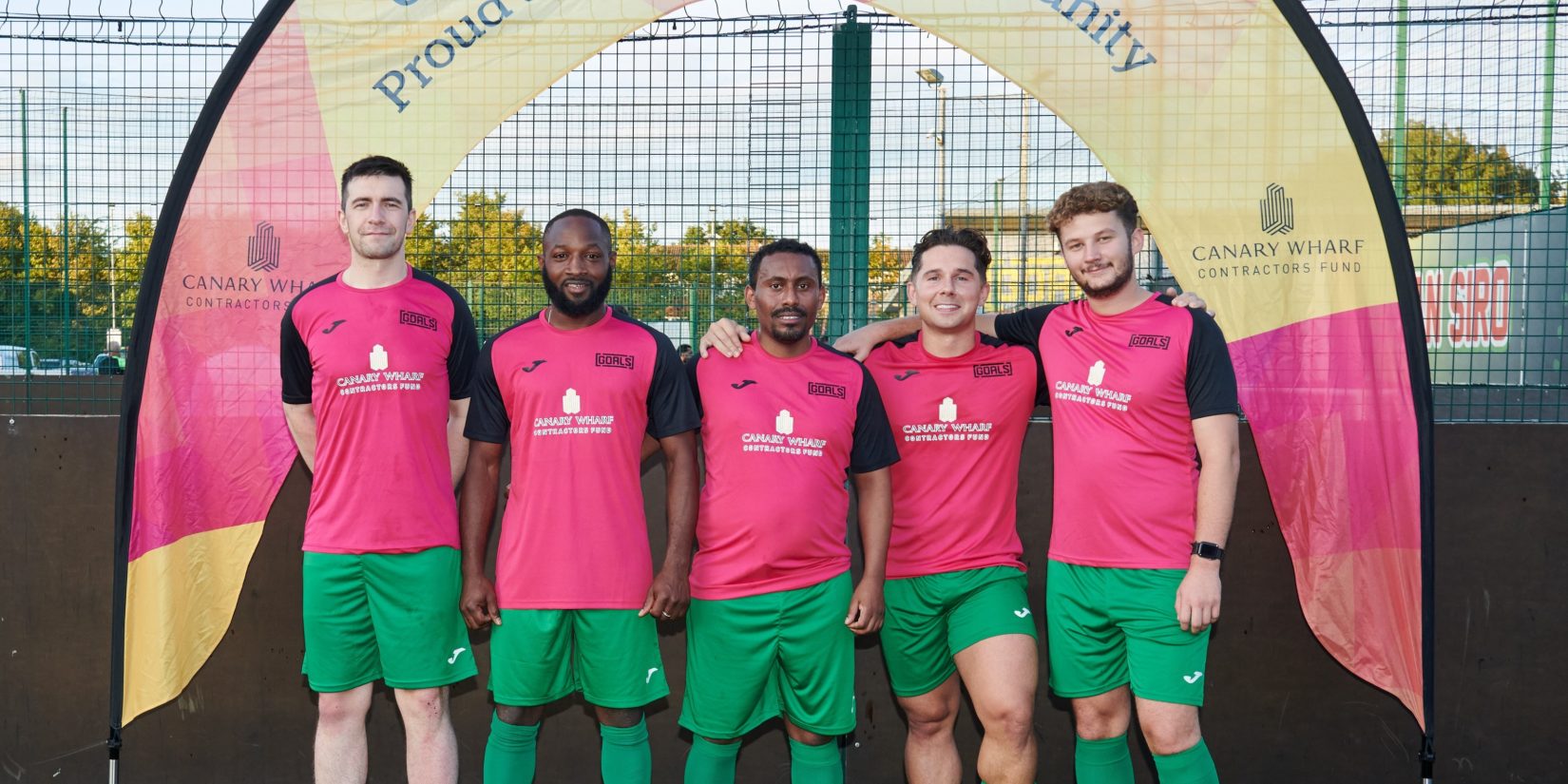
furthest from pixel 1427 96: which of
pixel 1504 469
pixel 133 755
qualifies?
pixel 133 755

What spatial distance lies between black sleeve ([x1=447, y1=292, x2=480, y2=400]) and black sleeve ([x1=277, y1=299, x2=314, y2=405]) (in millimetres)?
488

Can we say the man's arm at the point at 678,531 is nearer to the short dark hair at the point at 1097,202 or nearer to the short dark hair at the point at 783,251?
the short dark hair at the point at 783,251

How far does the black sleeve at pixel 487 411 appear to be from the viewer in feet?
11.6

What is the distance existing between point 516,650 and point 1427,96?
14.5 ft

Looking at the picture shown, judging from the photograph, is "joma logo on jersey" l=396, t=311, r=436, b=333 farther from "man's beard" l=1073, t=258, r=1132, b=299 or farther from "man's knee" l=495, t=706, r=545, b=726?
"man's beard" l=1073, t=258, r=1132, b=299

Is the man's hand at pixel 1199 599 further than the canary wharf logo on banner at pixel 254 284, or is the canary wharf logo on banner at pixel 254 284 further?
the canary wharf logo on banner at pixel 254 284

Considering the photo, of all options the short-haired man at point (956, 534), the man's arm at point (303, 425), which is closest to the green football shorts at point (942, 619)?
the short-haired man at point (956, 534)

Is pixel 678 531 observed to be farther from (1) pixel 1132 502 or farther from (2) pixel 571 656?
(1) pixel 1132 502

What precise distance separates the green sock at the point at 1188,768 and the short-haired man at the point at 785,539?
1028 mm

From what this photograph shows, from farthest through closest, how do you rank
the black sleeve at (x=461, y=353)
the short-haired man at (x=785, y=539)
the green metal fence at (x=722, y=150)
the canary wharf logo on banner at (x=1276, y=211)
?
1. the green metal fence at (x=722, y=150)
2. the canary wharf logo on banner at (x=1276, y=211)
3. the black sleeve at (x=461, y=353)
4. the short-haired man at (x=785, y=539)

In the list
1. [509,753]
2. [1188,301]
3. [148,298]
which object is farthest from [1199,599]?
[148,298]

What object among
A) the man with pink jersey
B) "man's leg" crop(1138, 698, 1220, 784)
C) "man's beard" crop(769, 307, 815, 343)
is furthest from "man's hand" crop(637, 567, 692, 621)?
"man's leg" crop(1138, 698, 1220, 784)

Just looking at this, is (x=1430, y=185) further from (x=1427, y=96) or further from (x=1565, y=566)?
(x=1565, y=566)

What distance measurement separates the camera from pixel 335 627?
365cm
